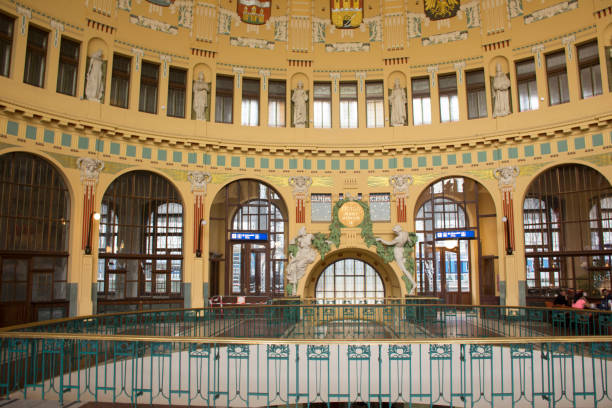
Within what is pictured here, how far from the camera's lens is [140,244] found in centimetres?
1845

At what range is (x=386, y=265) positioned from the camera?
19.9 m

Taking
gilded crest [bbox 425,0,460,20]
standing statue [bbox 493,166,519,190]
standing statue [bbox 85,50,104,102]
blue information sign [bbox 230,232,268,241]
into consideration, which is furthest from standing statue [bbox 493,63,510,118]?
standing statue [bbox 85,50,104,102]

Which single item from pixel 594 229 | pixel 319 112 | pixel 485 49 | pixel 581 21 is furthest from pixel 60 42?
pixel 594 229

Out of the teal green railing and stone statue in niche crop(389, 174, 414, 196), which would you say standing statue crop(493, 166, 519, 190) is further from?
the teal green railing

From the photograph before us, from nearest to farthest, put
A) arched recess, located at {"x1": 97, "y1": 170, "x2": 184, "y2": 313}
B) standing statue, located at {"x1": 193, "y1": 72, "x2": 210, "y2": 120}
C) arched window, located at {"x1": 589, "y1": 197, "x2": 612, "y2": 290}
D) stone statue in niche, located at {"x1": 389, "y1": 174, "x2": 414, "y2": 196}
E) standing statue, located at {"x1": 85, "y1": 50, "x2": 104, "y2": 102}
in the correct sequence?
1. arched window, located at {"x1": 589, "y1": 197, "x2": 612, "y2": 290}
2. standing statue, located at {"x1": 85, "y1": 50, "x2": 104, "y2": 102}
3. arched recess, located at {"x1": 97, "y1": 170, "x2": 184, "y2": 313}
4. standing statue, located at {"x1": 193, "y1": 72, "x2": 210, "y2": 120}
5. stone statue in niche, located at {"x1": 389, "y1": 174, "x2": 414, "y2": 196}

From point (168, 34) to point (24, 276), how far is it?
1079 centimetres

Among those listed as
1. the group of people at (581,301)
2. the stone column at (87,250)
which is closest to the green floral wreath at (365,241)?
the group of people at (581,301)

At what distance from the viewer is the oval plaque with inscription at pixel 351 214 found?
20.2 m

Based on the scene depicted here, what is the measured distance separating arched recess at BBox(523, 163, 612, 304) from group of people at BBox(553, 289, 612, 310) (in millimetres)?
638

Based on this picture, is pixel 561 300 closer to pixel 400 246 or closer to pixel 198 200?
pixel 400 246

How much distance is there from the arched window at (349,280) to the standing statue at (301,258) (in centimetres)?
151

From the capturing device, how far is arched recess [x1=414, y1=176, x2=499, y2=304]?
64.8ft

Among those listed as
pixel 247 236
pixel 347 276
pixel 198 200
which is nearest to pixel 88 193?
pixel 198 200

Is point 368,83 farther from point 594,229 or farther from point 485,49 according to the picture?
point 594,229
